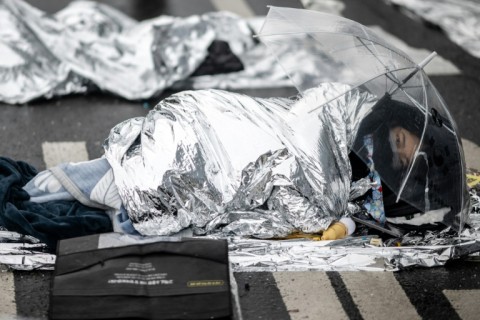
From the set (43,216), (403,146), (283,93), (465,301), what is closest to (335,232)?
(403,146)

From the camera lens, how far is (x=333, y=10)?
8258 mm

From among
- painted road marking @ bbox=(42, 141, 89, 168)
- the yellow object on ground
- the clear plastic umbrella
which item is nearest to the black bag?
the yellow object on ground

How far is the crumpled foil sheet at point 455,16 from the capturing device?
7711mm

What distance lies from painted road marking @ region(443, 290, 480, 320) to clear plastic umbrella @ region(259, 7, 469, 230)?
1.03 feet

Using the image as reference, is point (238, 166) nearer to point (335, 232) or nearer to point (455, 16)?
point (335, 232)

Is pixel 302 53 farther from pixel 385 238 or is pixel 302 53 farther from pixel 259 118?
pixel 385 238

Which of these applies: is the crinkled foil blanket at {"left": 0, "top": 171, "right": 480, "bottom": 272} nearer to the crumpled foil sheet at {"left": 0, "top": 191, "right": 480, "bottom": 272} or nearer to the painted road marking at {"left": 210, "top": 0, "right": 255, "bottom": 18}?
the crumpled foil sheet at {"left": 0, "top": 191, "right": 480, "bottom": 272}

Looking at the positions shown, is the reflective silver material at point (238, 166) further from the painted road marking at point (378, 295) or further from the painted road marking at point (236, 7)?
the painted road marking at point (236, 7)

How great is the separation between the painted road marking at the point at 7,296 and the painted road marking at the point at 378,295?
1.48 m

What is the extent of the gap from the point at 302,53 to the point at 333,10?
3.51m

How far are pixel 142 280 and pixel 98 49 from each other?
3043mm

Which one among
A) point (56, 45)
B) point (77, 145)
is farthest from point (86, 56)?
point (77, 145)

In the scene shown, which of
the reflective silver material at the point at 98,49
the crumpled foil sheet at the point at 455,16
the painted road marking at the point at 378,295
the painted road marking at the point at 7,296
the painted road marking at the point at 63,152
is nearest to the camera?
the painted road marking at the point at 7,296

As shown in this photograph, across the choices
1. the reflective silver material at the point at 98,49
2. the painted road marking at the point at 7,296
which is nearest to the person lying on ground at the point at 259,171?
the painted road marking at the point at 7,296
